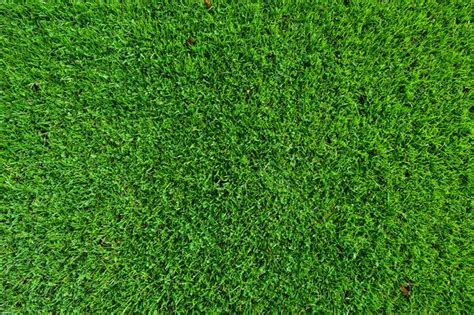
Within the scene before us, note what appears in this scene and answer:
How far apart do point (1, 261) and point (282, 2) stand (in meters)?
2.57

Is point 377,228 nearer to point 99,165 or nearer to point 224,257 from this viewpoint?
point 224,257

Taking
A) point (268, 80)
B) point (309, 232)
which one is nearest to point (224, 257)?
point (309, 232)

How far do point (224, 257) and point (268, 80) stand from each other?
49.1 inches

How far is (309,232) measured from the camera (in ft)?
6.86


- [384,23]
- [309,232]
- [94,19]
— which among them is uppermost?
[384,23]

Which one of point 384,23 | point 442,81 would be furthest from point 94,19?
point 442,81

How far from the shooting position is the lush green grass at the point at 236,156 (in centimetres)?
204

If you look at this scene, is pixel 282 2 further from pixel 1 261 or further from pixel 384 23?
pixel 1 261

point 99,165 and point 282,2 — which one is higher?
point 282,2

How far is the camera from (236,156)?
2150 millimetres

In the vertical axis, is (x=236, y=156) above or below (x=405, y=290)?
above

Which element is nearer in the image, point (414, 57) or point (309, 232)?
point (309, 232)

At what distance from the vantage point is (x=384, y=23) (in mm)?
2260

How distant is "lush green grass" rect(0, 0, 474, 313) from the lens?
2.04 meters
